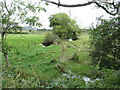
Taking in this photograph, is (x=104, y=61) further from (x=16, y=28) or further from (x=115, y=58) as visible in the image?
(x=16, y=28)

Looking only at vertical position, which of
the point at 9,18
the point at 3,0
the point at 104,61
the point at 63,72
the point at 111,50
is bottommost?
the point at 63,72

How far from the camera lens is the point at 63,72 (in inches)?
233

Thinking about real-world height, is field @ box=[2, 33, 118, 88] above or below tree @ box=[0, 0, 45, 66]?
below

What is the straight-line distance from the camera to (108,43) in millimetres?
4070

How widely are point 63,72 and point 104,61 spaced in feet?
7.13

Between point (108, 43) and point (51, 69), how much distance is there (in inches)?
119

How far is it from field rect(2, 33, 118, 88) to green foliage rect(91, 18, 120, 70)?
32 centimetres

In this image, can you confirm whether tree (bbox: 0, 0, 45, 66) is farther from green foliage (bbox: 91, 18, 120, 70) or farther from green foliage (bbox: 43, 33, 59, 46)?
green foliage (bbox: 43, 33, 59, 46)

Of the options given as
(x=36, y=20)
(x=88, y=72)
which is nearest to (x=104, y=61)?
(x=88, y=72)

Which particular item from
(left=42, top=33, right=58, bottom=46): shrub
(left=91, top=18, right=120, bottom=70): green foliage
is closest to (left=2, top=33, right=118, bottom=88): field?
(left=91, top=18, right=120, bottom=70): green foliage

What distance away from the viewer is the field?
3.44m

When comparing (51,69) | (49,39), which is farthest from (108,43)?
(49,39)

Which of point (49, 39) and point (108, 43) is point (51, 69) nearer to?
point (108, 43)

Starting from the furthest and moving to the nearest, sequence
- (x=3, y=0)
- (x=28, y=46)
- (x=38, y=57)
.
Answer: (x=28, y=46)
(x=38, y=57)
(x=3, y=0)
